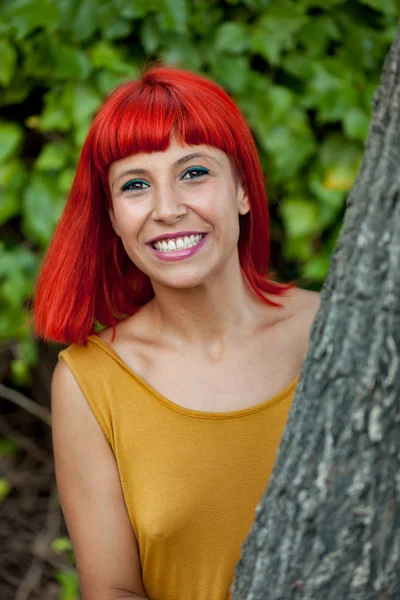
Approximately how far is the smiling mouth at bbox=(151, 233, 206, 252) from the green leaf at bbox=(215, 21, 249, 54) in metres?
1.15

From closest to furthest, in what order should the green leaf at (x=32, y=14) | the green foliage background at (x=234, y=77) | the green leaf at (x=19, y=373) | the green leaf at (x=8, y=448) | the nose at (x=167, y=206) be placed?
the nose at (x=167, y=206), the green leaf at (x=32, y=14), the green foliage background at (x=234, y=77), the green leaf at (x=19, y=373), the green leaf at (x=8, y=448)

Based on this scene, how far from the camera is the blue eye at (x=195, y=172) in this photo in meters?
1.80

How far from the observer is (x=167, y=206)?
5.76 feet

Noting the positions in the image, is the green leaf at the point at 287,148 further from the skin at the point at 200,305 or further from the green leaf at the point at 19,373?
the green leaf at the point at 19,373

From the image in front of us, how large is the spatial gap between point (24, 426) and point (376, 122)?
264cm

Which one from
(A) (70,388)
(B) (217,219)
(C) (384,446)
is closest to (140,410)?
(A) (70,388)

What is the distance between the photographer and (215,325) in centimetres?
202

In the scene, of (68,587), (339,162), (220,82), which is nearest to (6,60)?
(220,82)

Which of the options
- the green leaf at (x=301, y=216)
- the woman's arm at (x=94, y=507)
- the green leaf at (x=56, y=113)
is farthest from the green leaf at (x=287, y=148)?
the woman's arm at (x=94, y=507)

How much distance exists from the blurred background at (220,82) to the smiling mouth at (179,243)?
99 centimetres

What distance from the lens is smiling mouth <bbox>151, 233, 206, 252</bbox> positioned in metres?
1.80

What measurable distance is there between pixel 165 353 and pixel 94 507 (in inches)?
14.9

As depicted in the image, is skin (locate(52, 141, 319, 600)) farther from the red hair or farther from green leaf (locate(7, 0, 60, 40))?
green leaf (locate(7, 0, 60, 40))

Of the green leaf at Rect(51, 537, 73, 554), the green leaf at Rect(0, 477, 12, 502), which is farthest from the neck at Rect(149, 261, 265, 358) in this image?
the green leaf at Rect(0, 477, 12, 502)
